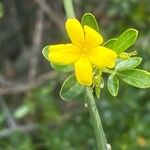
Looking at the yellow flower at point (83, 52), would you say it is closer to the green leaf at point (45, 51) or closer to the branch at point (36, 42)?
the green leaf at point (45, 51)

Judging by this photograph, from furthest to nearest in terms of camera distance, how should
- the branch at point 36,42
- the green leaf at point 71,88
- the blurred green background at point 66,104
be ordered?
the branch at point 36,42, the blurred green background at point 66,104, the green leaf at point 71,88

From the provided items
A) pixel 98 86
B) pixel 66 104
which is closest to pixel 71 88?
pixel 98 86

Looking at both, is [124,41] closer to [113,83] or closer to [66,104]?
[113,83]

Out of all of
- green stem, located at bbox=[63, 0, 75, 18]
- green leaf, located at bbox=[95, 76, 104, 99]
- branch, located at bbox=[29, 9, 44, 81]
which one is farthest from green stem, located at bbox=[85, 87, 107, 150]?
branch, located at bbox=[29, 9, 44, 81]

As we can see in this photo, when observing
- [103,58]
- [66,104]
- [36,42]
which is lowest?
[66,104]

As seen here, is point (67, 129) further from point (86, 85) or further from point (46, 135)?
point (86, 85)

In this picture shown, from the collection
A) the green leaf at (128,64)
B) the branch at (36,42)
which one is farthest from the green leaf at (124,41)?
the branch at (36,42)
